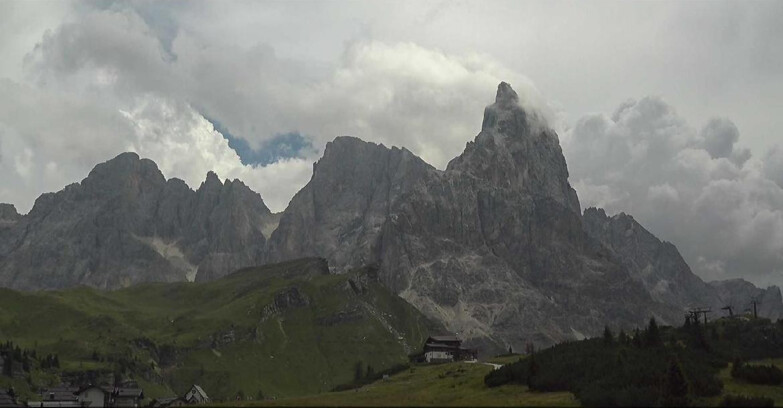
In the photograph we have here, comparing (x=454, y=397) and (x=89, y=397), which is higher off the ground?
(x=454, y=397)

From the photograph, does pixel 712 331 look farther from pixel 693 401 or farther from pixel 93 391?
pixel 93 391

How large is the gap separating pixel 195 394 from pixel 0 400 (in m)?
68.4

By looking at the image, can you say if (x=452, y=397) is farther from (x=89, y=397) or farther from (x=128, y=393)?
(x=128, y=393)

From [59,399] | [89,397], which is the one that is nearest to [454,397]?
[59,399]

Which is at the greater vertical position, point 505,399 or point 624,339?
point 624,339

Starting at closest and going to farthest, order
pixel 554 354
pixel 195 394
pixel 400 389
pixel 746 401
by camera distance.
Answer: pixel 746 401 → pixel 554 354 → pixel 400 389 → pixel 195 394

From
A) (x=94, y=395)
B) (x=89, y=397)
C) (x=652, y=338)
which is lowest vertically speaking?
(x=89, y=397)

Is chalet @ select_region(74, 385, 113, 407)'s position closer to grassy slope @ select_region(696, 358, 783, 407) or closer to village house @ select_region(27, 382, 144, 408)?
village house @ select_region(27, 382, 144, 408)

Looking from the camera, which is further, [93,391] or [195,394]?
[195,394]

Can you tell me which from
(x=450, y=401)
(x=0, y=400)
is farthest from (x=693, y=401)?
(x=0, y=400)

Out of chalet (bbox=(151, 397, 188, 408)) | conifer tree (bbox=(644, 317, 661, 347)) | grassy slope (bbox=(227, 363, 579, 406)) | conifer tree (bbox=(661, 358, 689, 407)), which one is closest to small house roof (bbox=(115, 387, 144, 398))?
chalet (bbox=(151, 397, 188, 408))

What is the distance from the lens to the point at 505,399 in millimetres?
93062

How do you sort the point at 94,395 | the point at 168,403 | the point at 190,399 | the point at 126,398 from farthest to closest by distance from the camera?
1. the point at 190,399
2. the point at 168,403
3. the point at 126,398
4. the point at 94,395

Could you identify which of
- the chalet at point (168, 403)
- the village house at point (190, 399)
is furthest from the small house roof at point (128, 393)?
the village house at point (190, 399)
